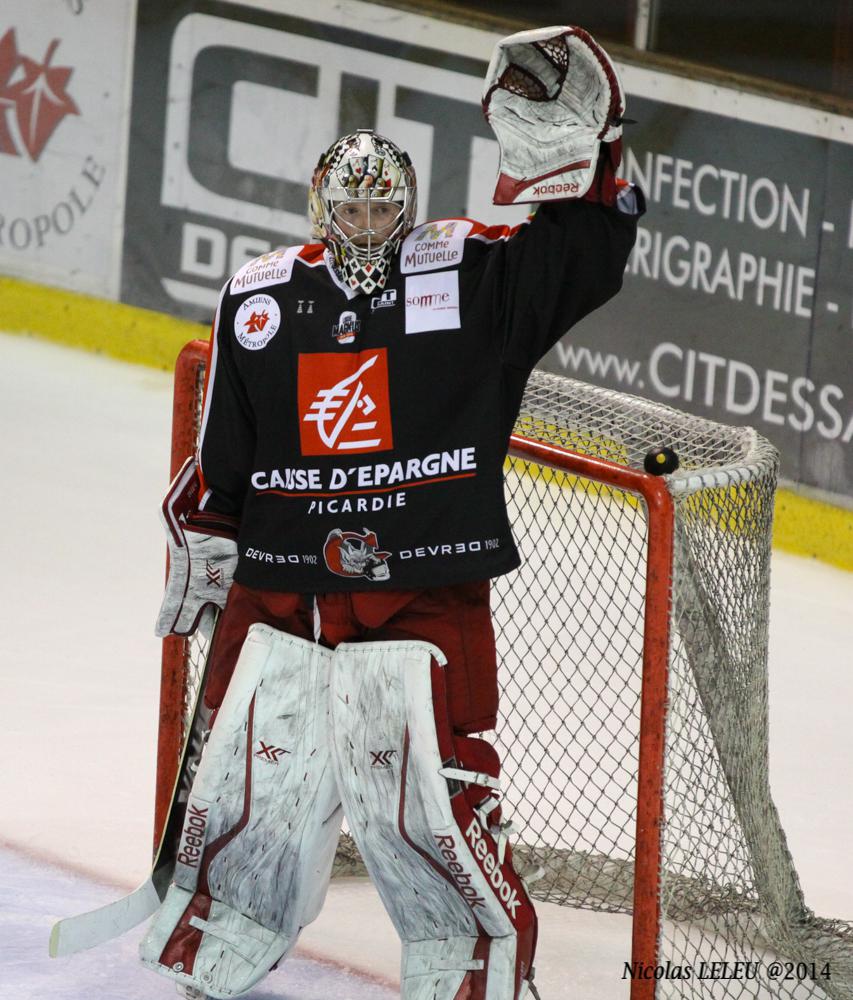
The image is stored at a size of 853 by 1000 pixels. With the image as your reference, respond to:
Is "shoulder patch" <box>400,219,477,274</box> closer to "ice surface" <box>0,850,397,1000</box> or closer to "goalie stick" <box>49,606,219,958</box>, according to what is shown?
"goalie stick" <box>49,606,219,958</box>

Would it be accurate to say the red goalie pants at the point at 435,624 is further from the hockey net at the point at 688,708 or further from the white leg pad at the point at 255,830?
the hockey net at the point at 688,708

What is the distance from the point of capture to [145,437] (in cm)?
643

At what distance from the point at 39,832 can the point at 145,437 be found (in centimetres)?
285

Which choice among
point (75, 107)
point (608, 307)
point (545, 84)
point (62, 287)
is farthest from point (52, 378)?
point (545, 84)

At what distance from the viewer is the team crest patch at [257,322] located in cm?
281

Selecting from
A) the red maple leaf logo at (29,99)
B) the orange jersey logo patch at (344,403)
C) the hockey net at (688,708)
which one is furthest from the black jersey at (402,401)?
the red maple leaf logo at (29,99)

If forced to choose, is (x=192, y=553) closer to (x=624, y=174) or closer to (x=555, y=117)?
(x=555, y=117)

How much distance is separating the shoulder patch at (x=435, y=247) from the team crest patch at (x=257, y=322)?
0.21 metres

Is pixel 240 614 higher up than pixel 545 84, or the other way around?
pixel 545 84

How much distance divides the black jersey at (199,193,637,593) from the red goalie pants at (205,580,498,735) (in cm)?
4

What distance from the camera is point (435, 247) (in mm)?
2771

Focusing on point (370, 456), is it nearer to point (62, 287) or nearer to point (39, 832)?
point (39, 832)

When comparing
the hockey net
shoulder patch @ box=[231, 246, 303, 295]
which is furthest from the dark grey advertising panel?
shoulder patch @ box=[231, 246, 303, 295]

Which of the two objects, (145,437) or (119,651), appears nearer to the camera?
(119,651)
